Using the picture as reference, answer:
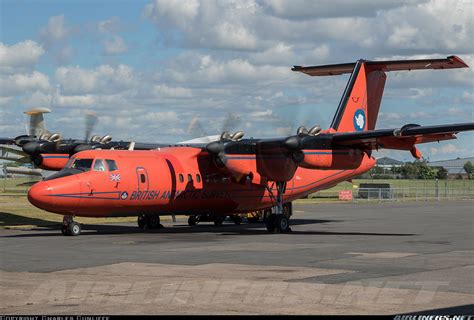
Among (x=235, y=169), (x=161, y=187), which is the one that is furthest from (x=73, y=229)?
(x=235, y=169)

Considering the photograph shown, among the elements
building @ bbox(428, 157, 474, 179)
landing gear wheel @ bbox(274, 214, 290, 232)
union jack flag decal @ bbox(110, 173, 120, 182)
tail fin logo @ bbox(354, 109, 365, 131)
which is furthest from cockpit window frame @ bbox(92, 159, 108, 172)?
building @ bbox(428, 157, 474, 179)

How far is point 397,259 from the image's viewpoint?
18.6 meters

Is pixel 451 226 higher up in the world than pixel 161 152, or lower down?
lower down

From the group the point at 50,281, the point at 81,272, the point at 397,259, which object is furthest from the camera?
the point at 397,259

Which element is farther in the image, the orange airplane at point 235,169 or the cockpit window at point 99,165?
the cockpit window at point 99,165

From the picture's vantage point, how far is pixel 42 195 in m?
24.4

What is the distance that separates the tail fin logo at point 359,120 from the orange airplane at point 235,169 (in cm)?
Result: 4

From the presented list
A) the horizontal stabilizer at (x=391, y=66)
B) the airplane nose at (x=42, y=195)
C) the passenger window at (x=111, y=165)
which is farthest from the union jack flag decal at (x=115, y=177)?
the horizontal stabilizer at (x=391, y=66)

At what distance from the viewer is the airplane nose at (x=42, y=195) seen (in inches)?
960

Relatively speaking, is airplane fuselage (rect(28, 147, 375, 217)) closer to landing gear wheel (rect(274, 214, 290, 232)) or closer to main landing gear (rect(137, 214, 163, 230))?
main landing gear (rect(137, 214, 163, 230))

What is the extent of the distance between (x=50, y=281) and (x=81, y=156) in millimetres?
12354

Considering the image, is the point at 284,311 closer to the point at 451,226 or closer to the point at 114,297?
the point at 114,297

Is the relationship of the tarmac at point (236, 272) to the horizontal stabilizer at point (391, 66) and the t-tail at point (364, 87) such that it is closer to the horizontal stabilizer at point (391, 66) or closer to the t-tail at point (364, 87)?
the t-tail at point (364, 87)

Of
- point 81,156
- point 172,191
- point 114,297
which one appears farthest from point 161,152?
point 114,297
